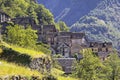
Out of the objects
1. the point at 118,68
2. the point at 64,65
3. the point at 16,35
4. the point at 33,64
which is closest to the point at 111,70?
the point at 118,68

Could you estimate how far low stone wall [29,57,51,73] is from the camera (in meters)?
27.3

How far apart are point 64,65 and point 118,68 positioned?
20.9 metres

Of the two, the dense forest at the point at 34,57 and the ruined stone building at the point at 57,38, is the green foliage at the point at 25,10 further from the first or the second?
the ruined stone building at the point at 57,38

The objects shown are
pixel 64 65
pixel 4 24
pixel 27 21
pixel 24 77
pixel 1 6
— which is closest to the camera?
pixel 24 77

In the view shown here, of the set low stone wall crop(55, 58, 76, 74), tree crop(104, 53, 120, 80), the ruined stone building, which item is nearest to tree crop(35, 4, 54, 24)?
the ruined stone building

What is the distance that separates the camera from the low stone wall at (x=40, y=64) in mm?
27289

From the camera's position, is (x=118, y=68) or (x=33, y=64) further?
(x=118, y=68)

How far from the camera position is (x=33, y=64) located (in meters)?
27.3

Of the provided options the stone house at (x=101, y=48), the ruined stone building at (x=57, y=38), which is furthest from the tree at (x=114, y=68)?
the stone house at (x=101, y=48)

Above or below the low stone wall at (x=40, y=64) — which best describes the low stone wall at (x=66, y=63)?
below

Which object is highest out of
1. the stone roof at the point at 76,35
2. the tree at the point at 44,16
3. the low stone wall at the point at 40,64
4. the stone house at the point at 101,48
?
Result: the tree at the point at 44,16

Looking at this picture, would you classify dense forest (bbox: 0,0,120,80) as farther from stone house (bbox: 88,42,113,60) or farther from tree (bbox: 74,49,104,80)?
stone house (bbox: 88,42,113,60)

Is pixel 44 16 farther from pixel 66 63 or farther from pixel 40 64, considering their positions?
pixel 40 64

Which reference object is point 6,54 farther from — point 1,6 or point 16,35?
point 1,6
